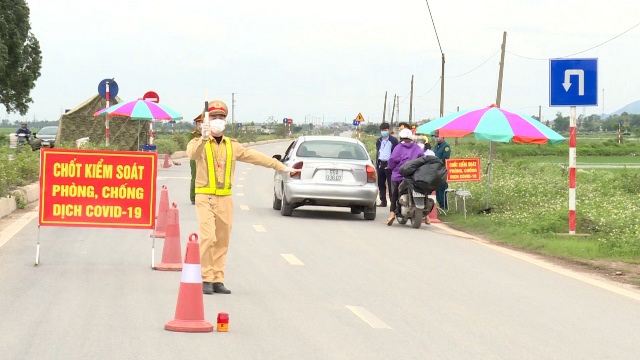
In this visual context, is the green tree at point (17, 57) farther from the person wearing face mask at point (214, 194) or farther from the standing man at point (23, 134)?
the person wearing face mask at point (214, 194)

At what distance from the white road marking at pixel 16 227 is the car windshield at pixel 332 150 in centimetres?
532

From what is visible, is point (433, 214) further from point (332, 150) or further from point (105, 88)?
point (105, 88)

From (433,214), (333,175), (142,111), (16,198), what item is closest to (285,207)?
(333,175)

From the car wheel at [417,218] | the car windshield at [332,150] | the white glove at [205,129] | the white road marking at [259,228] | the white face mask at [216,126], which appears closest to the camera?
the white glove at [205,129]

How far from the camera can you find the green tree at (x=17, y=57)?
7100cm

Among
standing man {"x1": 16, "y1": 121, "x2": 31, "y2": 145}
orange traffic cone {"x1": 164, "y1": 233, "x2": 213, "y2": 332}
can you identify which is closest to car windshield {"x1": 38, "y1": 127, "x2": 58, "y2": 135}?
standing man {"x1": 16, "y1": 121, "x2": 31, "y2": 145}

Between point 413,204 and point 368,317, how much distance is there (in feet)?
36.3

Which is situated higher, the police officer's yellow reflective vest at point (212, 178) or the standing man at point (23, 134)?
the standing man at point (23, 134)

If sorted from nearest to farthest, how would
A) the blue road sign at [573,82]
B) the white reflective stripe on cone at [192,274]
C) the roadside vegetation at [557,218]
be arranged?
1. the white reflective stripe on cone at [192,274]
2. the roadside vegetation at [557,218]
3. the blue road sign at [573,82]

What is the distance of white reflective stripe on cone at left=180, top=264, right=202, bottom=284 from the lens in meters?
9.27

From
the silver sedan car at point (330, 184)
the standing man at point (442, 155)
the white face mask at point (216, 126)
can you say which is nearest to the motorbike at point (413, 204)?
the silver sedan car at point (330, 184)

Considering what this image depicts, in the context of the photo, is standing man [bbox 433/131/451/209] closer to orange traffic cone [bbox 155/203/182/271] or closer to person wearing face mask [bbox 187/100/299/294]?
orange traffic cone [bbox 155/203/182/271]

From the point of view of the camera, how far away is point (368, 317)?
10.2 meters

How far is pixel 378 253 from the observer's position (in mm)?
16125
